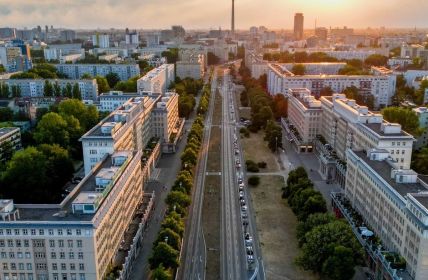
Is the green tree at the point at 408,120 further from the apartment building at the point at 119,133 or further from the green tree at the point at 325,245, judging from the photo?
the apartment building at the point at 119,133

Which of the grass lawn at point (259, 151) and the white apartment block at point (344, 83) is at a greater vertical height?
the white apartment block at point (344, 83)

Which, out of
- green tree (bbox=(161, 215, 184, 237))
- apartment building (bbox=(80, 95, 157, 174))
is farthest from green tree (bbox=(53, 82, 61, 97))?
green tree (bbox=(161, 215, 184, 237))

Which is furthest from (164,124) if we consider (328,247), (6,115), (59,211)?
(328,247)

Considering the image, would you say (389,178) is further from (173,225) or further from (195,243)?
(173,225)

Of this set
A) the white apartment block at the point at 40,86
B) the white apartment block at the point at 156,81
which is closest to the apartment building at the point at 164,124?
the white apartment block at the point at 156,81

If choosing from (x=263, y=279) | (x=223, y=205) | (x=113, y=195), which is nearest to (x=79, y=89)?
(x=223, y=205)
